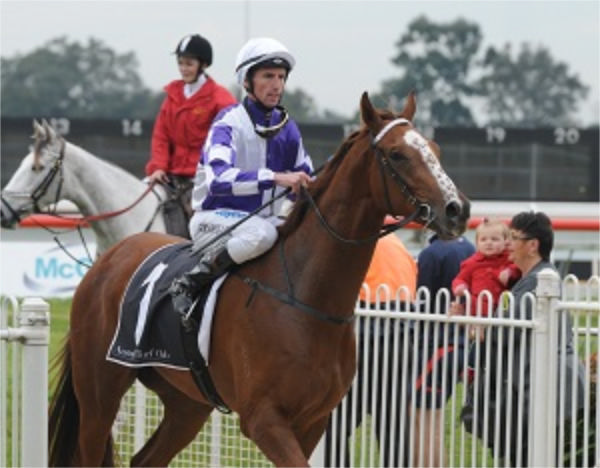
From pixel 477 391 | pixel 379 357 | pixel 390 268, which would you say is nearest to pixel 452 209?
pixel 477 391

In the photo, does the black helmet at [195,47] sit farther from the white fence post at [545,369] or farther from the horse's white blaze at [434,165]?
the horse's white blaze at [434,165]

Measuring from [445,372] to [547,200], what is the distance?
11940mm

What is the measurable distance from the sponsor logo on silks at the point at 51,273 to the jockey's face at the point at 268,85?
10.9m

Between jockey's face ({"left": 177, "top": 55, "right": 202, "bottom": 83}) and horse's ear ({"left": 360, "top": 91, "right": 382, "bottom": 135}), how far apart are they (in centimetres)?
455

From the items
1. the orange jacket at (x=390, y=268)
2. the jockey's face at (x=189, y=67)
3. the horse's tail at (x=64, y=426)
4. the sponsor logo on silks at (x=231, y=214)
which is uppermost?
the jockey's face at (x=189, y=67)

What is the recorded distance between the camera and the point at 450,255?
29.8 feet

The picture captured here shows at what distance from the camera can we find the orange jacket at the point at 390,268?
8812 mm

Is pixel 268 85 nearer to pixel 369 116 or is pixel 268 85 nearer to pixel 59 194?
pixel 369 116

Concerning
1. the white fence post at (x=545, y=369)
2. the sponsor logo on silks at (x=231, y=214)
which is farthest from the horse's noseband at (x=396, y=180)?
the white fence post at (x=545, y=369)

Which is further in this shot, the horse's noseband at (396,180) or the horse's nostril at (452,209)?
the horse's noseband at (396,180)

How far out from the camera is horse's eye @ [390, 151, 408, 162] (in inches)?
250

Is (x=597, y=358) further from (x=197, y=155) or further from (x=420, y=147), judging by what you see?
(x=197, y=155)

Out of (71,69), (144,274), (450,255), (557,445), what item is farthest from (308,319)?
(71,69)

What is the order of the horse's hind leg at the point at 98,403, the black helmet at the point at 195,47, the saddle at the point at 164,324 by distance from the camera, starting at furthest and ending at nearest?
the black helmet at the point at 195,47 → the horse's hind leg at the point at 98,403 → the saddle at the point at 164,324
